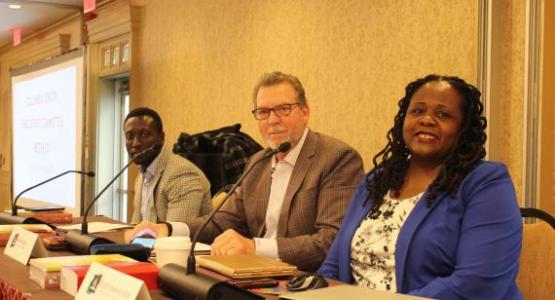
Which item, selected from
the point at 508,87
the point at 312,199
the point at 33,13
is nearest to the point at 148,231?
the point at 312,199

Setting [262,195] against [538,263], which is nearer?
[538,263]

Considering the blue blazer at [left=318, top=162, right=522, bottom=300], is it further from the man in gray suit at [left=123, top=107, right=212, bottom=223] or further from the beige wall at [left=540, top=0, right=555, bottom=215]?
the man in gray suit at [left=123, top=107, right=212, bottom=223]

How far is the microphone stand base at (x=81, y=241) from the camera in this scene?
1944 millimetres

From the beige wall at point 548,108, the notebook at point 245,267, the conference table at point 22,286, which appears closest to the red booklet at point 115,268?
the conference table at point 22,286

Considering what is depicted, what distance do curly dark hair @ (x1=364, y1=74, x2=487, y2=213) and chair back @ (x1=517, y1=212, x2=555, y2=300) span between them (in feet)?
0.89

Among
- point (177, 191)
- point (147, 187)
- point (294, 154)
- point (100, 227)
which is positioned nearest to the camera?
point (294, 154)

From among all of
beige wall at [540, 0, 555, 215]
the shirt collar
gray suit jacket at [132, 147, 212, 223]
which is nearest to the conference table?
the shirt collar

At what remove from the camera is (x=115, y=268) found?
1.42m

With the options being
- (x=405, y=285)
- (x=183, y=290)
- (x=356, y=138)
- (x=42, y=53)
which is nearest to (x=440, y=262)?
(x=405, y=285)

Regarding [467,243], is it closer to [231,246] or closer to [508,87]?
[231,246]

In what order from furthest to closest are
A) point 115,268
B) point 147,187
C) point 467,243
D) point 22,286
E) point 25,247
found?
point 147,187 → point 25,247 → point 467,243 → point 22,286 → point 115,268

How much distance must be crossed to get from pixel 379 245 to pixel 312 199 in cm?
50

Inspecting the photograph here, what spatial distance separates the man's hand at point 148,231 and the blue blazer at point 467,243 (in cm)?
87

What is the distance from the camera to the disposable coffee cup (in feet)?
5.20
